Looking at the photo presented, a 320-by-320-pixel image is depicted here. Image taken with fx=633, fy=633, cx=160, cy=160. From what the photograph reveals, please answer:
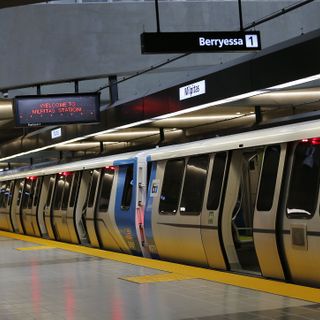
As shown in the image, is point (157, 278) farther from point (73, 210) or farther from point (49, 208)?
point (49, 208)

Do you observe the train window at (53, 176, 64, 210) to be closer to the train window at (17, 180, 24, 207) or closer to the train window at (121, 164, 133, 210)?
the train window at (17, 180, 24, 207)

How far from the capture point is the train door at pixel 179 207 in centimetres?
1052

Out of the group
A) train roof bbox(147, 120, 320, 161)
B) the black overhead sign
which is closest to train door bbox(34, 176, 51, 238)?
train roof bbox(147, 120, 320, 161)

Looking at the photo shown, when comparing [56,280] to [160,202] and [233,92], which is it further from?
[233,92]

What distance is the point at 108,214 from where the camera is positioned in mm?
14180

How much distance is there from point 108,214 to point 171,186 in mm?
3035

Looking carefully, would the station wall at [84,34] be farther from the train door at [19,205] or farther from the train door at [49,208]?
the train door at [19,205]

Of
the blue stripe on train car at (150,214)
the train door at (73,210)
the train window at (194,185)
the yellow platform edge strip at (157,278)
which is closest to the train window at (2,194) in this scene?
the train door at (73,210)

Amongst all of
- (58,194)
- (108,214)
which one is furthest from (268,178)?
(58,194)

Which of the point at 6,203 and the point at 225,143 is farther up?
the point at 225,143

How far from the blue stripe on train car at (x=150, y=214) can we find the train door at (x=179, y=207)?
0.04 meters

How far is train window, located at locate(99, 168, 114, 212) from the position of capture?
14414mm

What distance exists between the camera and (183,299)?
297 inches

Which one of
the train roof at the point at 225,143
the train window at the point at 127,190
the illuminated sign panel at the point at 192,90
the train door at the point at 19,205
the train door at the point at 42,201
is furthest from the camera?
the train door at the point at 19,205
